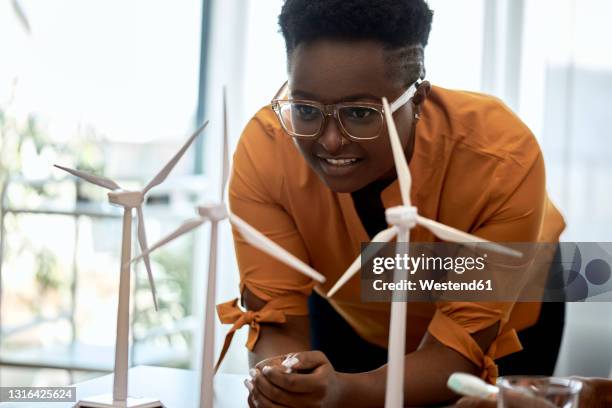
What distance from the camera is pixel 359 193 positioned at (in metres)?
2.14

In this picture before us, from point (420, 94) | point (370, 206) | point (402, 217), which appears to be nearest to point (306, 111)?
point (420, 94)

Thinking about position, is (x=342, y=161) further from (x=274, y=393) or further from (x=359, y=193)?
(x=274, y=393)

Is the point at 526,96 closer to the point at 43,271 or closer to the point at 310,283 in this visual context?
the point at 310,283

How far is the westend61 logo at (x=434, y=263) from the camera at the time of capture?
194 cm

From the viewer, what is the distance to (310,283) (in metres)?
2.16

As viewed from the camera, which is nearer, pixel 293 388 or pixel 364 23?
pixel 293 388

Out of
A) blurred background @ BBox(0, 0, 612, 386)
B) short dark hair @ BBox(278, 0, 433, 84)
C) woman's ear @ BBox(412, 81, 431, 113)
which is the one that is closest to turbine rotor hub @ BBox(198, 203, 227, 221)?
short dark hair @ BBox(278, 0, 433, 84)

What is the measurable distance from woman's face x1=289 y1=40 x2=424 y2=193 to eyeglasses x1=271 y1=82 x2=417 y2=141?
0.01 metres

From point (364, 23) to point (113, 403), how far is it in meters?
0.89

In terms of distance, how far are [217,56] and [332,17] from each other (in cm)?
244

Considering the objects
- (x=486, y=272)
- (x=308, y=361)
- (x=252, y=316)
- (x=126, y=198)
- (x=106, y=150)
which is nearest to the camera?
(x=126, y=198)

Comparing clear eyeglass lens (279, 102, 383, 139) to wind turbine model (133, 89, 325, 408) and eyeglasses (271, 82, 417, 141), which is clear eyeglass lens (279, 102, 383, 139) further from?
wind turbine model (133, 89, 325, 408)

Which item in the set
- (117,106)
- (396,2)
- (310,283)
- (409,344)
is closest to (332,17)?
(396,2)

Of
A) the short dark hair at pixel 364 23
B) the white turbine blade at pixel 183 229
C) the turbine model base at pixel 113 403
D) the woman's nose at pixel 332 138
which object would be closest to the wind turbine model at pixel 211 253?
the white turbine blade at pixel 183 229
